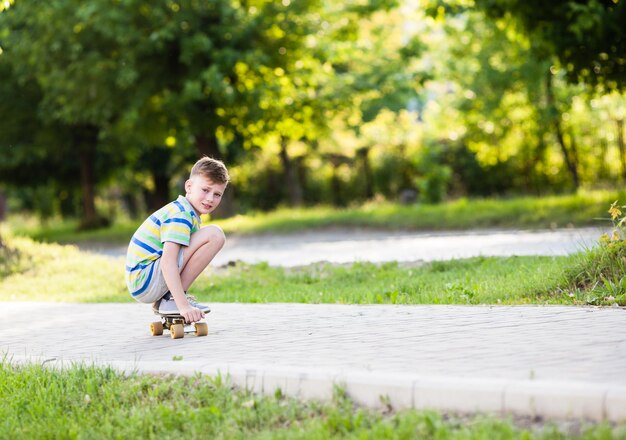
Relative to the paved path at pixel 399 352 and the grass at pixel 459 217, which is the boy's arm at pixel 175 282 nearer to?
the paved path at pixel 399 352

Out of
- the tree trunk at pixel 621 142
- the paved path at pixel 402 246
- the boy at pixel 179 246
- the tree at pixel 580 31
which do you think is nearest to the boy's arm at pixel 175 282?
the boy at pixel 179 246

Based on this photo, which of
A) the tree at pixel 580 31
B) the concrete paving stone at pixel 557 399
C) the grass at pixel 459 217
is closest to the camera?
the concrete paving stone at pixel 557 399

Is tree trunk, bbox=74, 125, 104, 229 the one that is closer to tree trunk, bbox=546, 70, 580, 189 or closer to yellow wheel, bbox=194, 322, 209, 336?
tree trunk, bbox=546, 70, 580, 189

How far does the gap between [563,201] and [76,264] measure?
33.4 feet

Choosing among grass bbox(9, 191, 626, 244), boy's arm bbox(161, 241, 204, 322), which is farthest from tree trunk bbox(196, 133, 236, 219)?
boy's arm bbox(161, 241, 204, 322)

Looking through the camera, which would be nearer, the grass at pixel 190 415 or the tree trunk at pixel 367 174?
the grass at pixel 190 415

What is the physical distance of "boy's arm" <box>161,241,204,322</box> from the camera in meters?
6.44

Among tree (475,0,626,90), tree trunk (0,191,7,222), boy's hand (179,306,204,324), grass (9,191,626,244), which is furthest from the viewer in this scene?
tree trunk (0,191,7,222)

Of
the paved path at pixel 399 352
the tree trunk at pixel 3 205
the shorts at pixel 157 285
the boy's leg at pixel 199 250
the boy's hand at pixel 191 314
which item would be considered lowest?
the paved path at pixel 399 352

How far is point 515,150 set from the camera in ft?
90.5

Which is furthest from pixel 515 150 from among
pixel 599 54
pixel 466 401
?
pixel 466 401

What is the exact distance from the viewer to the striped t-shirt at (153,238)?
21.6ft

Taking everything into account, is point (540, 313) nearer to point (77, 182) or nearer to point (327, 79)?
point (327, 79)

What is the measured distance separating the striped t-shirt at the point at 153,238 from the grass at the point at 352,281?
2.35m
